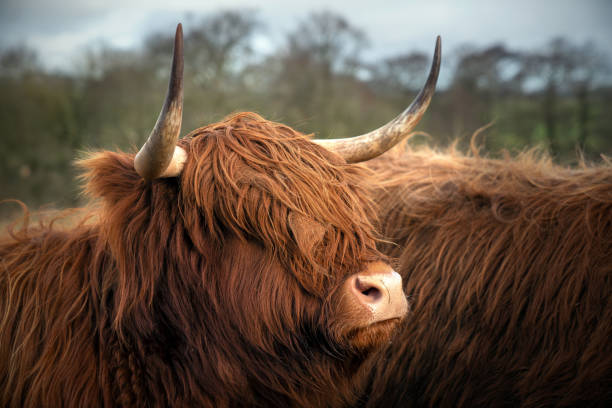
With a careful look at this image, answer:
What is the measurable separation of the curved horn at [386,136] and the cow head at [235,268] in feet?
1.31

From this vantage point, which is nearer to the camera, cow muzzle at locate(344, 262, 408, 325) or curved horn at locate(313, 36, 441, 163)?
cow muzzle at locate(344, 262, 408, 325)

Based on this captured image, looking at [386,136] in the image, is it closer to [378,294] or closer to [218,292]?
[378,294]

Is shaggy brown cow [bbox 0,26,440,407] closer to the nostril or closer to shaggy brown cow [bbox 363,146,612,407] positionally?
the nostril

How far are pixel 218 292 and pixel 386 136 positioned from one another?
1150 millimetres

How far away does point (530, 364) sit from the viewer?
2.27 m

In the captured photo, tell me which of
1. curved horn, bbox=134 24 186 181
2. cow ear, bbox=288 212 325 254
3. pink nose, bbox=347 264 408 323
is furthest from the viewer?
cow ear, bbox=288 212 325 254

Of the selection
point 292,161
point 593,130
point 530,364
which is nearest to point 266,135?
point 292,161

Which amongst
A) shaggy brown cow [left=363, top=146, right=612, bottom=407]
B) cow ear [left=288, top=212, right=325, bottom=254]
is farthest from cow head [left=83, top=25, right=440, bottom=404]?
shaggy brown cow [left=363, top=146, right=612, bottom=407]

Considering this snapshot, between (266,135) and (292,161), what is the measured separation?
8.4 inches

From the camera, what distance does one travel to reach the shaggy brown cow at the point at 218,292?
6.24ft

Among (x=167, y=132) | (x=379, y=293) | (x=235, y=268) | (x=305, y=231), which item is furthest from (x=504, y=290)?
(x=167, y=132)

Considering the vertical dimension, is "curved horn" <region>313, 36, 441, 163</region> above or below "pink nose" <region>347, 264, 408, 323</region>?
above

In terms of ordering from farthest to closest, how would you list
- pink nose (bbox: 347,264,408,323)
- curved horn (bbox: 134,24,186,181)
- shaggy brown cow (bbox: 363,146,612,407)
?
1. shaggy brown cow (bbox: 363,146,612,407)
2. pink nose (bbox: 347,264,408,323)
3. curved horn (bbox: 134,24,186,181)

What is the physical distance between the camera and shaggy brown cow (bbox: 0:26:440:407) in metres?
1.90
